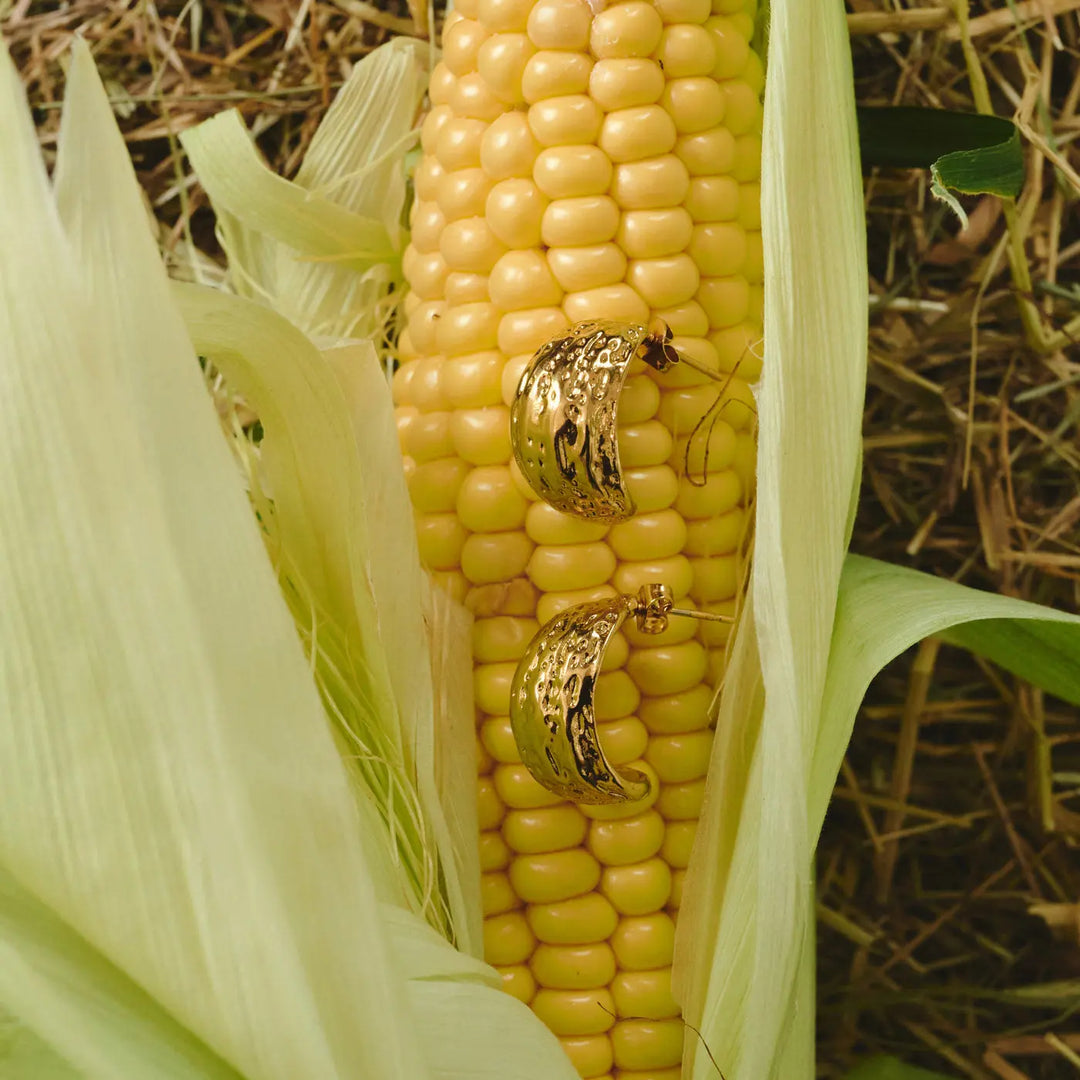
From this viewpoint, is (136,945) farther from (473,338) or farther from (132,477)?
(473,338)

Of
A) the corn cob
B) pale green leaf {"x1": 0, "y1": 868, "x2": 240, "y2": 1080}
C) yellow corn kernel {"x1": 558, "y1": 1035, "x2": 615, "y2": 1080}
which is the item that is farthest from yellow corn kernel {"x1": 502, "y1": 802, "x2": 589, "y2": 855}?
pale green leaf {"x1": 0, "y1": 868, "x2": 240, "y2": 1080}

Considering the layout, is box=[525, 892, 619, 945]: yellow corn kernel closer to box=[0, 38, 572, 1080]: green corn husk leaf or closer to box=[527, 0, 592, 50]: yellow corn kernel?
box=[0, 38, 572, 1080]: green corn husk leaf

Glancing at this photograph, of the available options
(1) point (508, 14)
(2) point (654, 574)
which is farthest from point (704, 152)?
(2) point (654, 574)


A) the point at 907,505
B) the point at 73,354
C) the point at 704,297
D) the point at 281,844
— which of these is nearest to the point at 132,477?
the point at 73,354

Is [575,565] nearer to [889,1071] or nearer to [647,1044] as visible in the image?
[647,1044]

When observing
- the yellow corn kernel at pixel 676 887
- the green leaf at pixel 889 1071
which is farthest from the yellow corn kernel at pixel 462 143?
the green leaf at pixel 889 1071
